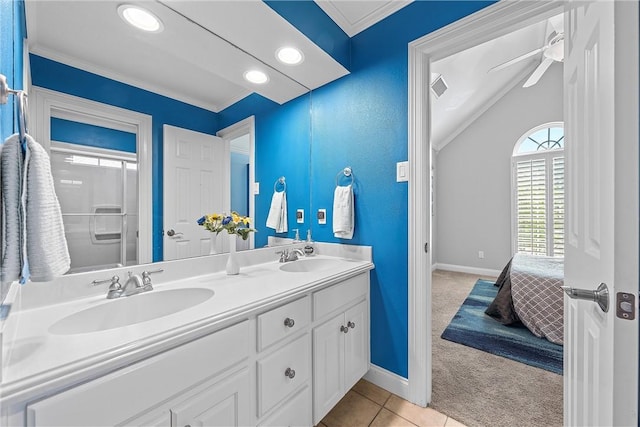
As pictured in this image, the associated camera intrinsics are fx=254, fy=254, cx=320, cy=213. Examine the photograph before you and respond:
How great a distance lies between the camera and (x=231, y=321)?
2.78ft

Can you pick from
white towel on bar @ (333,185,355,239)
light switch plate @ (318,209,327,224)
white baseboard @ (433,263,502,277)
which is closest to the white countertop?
white towel on bar @ (333,185,355,239)

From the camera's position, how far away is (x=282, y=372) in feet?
3.43

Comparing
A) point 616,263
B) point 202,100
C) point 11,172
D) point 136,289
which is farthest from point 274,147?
point 616,263

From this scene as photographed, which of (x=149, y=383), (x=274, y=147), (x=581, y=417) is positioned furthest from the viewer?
(x=274, y=147)

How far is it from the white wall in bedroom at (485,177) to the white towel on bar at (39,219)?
523 centimetres

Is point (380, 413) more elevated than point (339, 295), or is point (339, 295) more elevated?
point (339, 295)

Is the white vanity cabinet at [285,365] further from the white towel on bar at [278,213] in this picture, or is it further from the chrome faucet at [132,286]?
the white towel on bar at [278,213]

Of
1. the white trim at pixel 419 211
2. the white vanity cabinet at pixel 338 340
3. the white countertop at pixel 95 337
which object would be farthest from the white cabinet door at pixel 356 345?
the white countertop at pixel 95 337

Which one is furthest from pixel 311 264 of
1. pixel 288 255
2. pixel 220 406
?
pixel 220 406

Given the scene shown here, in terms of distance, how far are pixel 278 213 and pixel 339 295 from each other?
78cm

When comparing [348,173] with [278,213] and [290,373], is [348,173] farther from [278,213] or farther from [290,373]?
[290,373]

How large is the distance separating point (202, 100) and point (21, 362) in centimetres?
124

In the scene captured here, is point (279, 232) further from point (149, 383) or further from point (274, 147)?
point (149, 383)

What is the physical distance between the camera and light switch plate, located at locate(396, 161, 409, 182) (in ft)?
5.02
